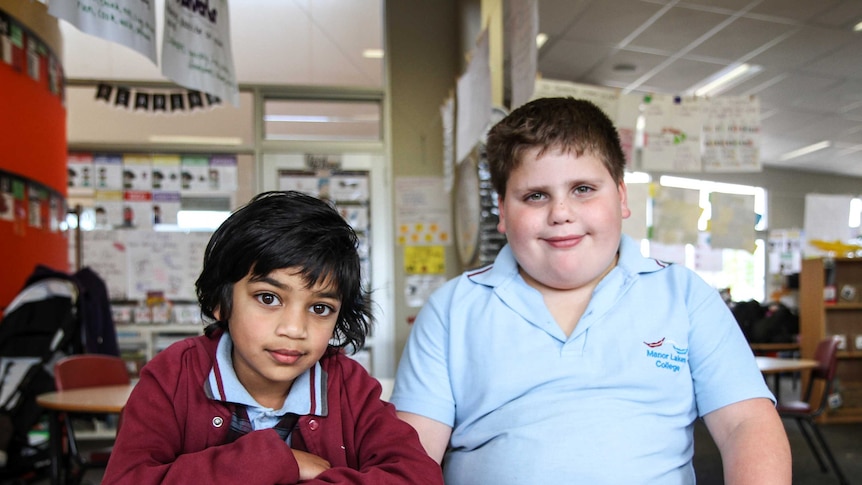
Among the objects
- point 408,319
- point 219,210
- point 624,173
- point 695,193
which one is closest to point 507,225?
point 624,173

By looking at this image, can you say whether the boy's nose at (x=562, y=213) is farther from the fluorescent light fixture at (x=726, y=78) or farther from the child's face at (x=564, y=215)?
the fluorescent light fixture at (x=726, y=78)

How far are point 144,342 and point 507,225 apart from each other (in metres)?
4.24

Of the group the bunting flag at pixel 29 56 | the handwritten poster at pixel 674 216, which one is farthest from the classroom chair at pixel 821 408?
the bunting flag at pixel 29 56

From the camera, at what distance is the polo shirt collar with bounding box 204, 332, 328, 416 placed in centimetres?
92

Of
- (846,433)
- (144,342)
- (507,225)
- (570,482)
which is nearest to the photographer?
(570,482)

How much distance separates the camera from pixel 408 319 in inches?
184

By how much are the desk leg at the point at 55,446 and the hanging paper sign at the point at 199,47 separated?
139cm

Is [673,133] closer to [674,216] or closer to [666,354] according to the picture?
[674,216]

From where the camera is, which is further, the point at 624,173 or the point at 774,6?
the point at 774,6

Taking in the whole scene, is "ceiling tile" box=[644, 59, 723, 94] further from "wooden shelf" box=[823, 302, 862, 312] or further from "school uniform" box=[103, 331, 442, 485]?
"school uniform" box=[103, 331, 442, 485]

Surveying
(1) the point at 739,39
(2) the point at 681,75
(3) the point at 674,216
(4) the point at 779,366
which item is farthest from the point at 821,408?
(2) the point at 681,75

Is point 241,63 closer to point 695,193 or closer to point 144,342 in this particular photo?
point 144,342

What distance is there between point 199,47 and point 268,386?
5.15 feet

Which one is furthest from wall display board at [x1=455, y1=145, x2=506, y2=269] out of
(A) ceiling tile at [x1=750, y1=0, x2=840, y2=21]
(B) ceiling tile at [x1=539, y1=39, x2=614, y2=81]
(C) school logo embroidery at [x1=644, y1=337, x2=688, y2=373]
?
(A) ceiling tile at [x1=750, y1=0, x2=840, y2=21]
